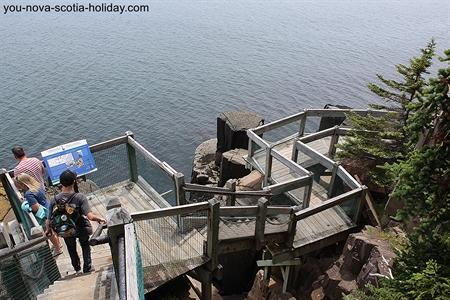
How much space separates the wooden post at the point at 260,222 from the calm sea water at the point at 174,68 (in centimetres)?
1679

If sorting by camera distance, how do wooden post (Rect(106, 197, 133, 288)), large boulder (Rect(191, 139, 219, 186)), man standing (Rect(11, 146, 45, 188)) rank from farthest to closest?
large boulder (Rect(191, 139, 219, 186))
man standing (Rect(11, 146, 45, 188))
wooden post (Rect(106, 197, 133, 288))

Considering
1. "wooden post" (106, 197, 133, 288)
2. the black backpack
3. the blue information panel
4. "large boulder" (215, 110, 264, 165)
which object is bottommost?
"large boulder" (215, 110, 264, 165)

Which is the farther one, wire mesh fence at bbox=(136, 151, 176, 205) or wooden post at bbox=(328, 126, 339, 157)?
wooden post at bbox=(328, 126, 339, 157)

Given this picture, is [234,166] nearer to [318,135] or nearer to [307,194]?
[318,135]

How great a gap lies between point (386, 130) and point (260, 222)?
19.2ft

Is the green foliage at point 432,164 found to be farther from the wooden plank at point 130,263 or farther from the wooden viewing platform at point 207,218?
the wooden plank at point 130,263

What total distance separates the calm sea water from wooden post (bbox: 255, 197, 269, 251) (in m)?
16.8

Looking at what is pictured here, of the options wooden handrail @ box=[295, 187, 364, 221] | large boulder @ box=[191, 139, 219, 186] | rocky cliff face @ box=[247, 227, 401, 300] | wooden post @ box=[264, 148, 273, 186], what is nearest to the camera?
rocky cliff face @ box=[247, 227, 401, 300]

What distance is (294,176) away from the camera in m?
13.1

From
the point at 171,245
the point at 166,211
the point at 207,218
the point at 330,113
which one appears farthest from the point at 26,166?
the point at 330,113

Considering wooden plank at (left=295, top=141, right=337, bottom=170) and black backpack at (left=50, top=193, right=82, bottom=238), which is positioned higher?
black backpack at (left=50, top=193, right=82, bottom=238)

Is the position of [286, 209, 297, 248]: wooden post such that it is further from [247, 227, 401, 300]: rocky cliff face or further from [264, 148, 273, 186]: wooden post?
[264, 148, 273, 186]: wooden post

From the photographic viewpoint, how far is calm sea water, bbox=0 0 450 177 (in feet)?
96.5

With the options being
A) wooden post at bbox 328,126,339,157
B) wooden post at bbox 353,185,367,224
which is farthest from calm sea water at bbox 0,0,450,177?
wooden post at bbox 353,185,367,224
